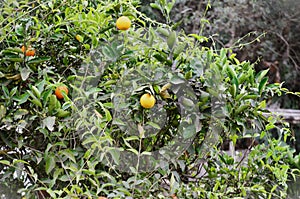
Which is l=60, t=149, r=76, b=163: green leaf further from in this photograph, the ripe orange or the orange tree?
the ripe orange

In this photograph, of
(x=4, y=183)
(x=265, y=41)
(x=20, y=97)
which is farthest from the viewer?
(x=265, y=41)

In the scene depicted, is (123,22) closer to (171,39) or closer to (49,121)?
(171,39)

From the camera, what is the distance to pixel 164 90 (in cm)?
100

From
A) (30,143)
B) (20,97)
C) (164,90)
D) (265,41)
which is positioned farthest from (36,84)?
(265,41)

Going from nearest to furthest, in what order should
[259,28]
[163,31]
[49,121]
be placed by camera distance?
1. [49,121]
2. [163,31]
3. [259,28]

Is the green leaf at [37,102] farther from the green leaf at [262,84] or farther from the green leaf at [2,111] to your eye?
the green leaf at [262,84]

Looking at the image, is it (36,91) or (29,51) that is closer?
(36,91)

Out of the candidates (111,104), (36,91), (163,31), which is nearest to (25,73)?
(36,91)

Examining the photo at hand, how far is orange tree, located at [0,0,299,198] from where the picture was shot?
3.20 feet

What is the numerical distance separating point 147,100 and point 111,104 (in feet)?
0.28

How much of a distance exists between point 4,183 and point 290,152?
80 cm

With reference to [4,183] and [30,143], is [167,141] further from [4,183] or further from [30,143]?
[4,183]

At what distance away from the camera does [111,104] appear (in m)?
0.99

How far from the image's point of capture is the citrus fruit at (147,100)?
961mm
